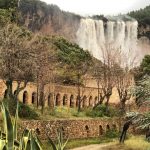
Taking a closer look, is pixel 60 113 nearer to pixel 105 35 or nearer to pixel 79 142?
pixel 79 142

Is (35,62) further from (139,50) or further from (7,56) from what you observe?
(139,50)

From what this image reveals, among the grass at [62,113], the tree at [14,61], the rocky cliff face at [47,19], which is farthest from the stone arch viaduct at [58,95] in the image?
the rocky cliff face at [47,19]

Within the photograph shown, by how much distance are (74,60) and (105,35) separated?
2426 centimetres

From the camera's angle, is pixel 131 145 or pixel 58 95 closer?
pixel 131 145

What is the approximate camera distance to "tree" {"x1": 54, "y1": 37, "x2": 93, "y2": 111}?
4078 centimetres

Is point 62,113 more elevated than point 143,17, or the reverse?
point 143,17

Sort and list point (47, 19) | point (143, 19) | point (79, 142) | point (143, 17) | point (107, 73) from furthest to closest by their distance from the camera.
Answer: point (143, 17), point (143, 19), point (47, 19), point (107, 73), point (79, 142)

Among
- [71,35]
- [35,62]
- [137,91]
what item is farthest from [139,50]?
[137,91]

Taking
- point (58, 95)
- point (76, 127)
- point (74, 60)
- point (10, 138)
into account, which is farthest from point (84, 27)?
point (10, 138)

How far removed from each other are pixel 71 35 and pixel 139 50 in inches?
556

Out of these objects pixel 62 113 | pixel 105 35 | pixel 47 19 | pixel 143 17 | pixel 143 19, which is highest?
pixel 143 17

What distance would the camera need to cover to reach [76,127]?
90.8 ft

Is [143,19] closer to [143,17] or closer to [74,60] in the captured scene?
[143,17]

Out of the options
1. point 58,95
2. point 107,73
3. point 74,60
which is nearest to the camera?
point 107,73
